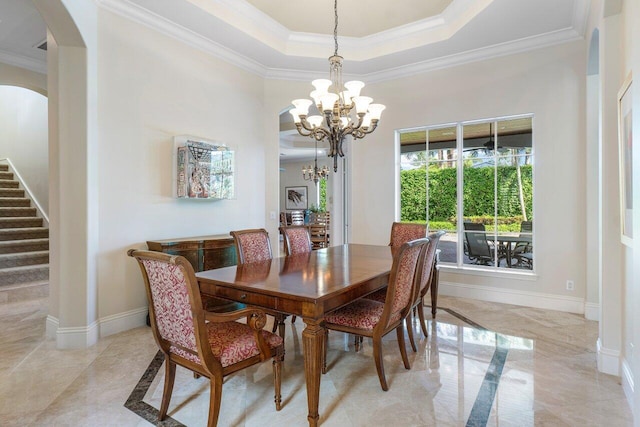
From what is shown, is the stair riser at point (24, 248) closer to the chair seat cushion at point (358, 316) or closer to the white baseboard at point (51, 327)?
the white baseboard at point (51, 327)

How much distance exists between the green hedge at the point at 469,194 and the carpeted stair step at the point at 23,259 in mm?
5330

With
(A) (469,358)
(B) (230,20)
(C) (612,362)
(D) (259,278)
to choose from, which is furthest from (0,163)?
(C) (612,362)

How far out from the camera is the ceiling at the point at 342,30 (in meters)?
3.46

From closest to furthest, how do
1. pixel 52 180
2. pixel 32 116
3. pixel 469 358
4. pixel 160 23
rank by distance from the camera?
pixel 469 358 → pixel 52 180 → pixel 160 23 → pixel 32 116

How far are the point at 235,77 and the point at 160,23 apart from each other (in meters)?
1.09

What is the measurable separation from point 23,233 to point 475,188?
6.81 m

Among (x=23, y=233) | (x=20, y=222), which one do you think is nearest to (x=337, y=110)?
(x=23, y=233)

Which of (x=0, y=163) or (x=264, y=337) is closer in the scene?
(x=264, y=337)

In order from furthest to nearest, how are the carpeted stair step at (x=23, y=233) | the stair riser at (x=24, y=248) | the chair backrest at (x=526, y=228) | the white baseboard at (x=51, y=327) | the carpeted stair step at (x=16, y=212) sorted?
the carpeted stair step at (x=16, y=212), the carpeted stair step at (x=23, y=233), the stair riser at (x=24, y=248), the chair backrest at (x=526, y=228), the white baseboard at (x=51, y=327)

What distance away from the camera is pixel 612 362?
2.44 meters

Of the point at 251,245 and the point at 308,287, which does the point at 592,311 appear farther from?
the point at 251,245

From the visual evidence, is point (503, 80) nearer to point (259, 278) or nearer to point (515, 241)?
point (515, 241)

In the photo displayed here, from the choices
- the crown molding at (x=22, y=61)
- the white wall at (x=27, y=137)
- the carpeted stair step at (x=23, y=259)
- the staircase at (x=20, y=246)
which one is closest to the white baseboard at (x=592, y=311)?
the staircase at (x=20, y=246)

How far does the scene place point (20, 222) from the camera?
18.3 feet
